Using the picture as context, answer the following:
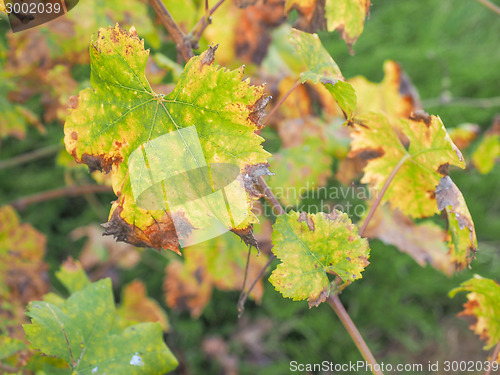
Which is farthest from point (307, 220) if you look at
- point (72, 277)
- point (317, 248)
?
point (72, 277)

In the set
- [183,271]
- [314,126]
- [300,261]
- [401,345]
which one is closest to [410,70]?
[314,126]

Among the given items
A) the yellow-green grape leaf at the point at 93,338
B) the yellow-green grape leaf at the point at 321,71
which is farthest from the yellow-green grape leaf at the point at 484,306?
the yellow-green grape leaf at the point at 93,338

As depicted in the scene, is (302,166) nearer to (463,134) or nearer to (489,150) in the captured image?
(463,134)

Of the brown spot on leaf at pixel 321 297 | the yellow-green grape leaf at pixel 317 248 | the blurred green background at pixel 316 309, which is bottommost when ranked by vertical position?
the blurred green background at pixel 316 309

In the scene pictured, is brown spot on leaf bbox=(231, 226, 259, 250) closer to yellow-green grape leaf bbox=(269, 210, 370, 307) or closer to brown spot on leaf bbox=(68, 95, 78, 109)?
yellow-green grape leaf bbox=(269, 210, 370, 307)

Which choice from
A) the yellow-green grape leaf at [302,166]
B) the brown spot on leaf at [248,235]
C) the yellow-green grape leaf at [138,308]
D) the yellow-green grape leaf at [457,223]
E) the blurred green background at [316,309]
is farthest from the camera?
the blurred green background at [316,309]

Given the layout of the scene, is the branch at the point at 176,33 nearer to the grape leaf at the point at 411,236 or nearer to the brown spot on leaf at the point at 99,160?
the brown spot on leaf at the point at 99,160
